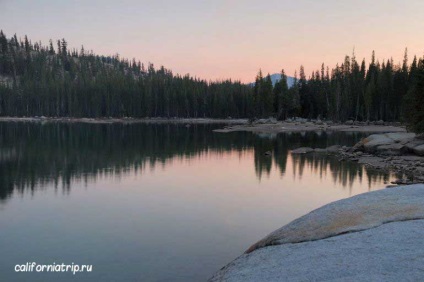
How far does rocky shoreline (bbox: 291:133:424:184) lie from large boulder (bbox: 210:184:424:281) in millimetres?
24207

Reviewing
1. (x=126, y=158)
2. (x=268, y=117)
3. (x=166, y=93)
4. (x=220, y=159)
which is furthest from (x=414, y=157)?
(x=166, y=93)

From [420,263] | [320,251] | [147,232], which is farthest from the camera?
[147,232]

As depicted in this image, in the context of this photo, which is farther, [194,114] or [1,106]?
[1,106]

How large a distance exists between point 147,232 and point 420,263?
49.7 ft

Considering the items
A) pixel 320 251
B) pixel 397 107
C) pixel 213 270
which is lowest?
Result: pixel 213 270

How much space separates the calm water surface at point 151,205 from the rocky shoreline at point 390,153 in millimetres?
2737

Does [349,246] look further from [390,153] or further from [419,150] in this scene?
[390,153]

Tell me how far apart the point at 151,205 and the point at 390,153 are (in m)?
35.1

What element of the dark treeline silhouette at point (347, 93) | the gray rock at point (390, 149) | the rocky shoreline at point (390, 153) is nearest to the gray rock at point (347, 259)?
the rocky shoreline at point (390, 153)

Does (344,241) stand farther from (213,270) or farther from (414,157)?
(414,157)

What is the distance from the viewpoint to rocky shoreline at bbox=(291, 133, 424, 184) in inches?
1574

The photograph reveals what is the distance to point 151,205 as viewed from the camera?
89.9ft

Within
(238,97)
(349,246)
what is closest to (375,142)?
(349,246)

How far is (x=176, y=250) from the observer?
1845 centimetres
